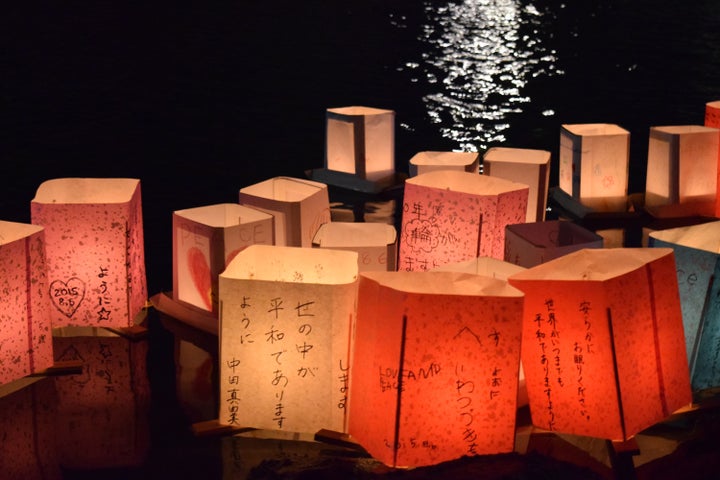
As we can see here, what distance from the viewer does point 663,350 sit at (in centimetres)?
279

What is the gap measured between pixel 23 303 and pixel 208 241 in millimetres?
696

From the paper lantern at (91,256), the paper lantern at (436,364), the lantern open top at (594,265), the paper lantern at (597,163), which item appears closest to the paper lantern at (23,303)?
the paper lantern at (91,256)

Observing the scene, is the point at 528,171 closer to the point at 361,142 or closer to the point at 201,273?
the point at 361,142

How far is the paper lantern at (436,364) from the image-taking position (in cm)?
248

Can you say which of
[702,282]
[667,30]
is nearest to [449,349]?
[702,282]

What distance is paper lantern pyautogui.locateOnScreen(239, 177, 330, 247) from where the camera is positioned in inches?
152

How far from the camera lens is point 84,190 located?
3656mm

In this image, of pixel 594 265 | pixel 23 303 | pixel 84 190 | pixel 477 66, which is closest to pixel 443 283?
pixel 594 265

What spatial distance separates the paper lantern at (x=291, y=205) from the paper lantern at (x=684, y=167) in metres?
1.97

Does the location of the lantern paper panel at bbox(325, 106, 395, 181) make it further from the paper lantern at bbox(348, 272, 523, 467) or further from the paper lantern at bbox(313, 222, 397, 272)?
the paper lantern at bbox(348, 272, 523, 467)

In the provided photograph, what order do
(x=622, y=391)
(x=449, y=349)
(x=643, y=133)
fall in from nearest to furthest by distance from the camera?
1. (x=449, y=349)
2. (x=622, y=391)
3. (x=643, y=133)

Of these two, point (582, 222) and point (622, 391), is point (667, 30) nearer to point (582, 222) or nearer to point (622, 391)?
point (582, 222)

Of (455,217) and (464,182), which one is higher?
(464,182)

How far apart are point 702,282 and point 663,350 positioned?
315 millimetres
